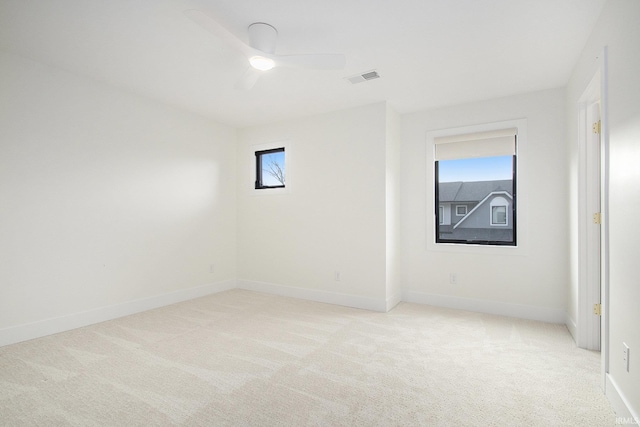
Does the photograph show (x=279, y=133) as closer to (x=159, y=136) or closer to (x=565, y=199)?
(x=159, y=136)

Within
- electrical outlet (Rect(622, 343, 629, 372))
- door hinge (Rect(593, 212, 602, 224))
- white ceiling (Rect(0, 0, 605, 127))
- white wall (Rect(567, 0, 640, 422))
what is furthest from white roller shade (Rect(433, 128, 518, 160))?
electrical outlet (Rect(622, 343, 629, 372))

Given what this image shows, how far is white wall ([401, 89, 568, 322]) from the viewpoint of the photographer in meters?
3.46

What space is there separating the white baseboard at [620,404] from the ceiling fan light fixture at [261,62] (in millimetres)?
3109

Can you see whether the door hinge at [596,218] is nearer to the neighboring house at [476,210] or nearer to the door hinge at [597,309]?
the door hinge at [597,309]

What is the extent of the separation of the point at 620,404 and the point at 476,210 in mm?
2551

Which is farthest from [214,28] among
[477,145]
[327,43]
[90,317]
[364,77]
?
[477,145]

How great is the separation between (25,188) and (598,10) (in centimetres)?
492

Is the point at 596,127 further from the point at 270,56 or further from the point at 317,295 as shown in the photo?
the point at 317,295

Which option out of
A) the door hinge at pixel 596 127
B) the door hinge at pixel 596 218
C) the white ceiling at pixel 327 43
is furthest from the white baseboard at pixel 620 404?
the white ceiling at pixel 327 43

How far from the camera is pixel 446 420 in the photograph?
1.77 metres

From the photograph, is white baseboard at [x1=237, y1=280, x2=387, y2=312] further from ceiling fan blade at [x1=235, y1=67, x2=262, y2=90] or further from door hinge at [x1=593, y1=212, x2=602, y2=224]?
ceiling fan blade at [x1=235, y1=67, x2=262, y2=90]

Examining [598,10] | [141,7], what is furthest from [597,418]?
[141,7]

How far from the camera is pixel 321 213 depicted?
172 inches

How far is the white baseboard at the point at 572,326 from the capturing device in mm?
2847
